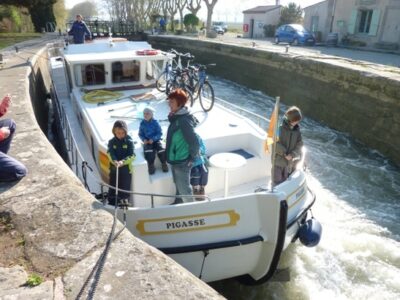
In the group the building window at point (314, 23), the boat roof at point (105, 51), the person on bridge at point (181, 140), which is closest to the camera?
the person on bridge at point (181, 140)

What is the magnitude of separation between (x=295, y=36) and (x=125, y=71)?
18.8 m

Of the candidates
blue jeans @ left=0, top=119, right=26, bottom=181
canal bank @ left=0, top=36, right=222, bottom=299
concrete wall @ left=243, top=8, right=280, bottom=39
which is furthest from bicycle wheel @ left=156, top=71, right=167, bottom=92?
concrete wall @ left=243, top=8, right=280, bottom=39

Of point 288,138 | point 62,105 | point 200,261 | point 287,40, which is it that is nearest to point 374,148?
point 288,138

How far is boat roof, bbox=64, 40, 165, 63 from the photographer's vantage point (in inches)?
302

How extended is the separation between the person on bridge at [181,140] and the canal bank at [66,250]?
1.11m

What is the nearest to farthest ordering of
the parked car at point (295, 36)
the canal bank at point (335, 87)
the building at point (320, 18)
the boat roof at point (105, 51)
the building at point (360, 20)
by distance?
the boat roof at point (105, 51)
the canal bank at point (335, 87)
the building at point (360, 20)
the parked car at point (295, 36)
the building at point (320, 18)

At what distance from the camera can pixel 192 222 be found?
425 centimetres

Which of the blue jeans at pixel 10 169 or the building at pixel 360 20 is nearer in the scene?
the blue jeans at pixel 10 169

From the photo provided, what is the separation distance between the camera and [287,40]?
79.8 feet

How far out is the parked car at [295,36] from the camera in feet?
77.4

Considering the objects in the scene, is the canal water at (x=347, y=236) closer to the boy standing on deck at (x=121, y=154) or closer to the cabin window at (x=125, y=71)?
the boy standing on deck at (x=121, y=154)

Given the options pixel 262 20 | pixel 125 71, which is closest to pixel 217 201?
pixel 125 71

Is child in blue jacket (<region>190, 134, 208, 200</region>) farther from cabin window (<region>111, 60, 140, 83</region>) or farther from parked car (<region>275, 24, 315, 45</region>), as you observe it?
parked car (<region>275, 24, 315, 45</region>)

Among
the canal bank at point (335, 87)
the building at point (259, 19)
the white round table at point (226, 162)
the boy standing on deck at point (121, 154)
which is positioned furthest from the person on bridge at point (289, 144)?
the building at point (259, 19)
